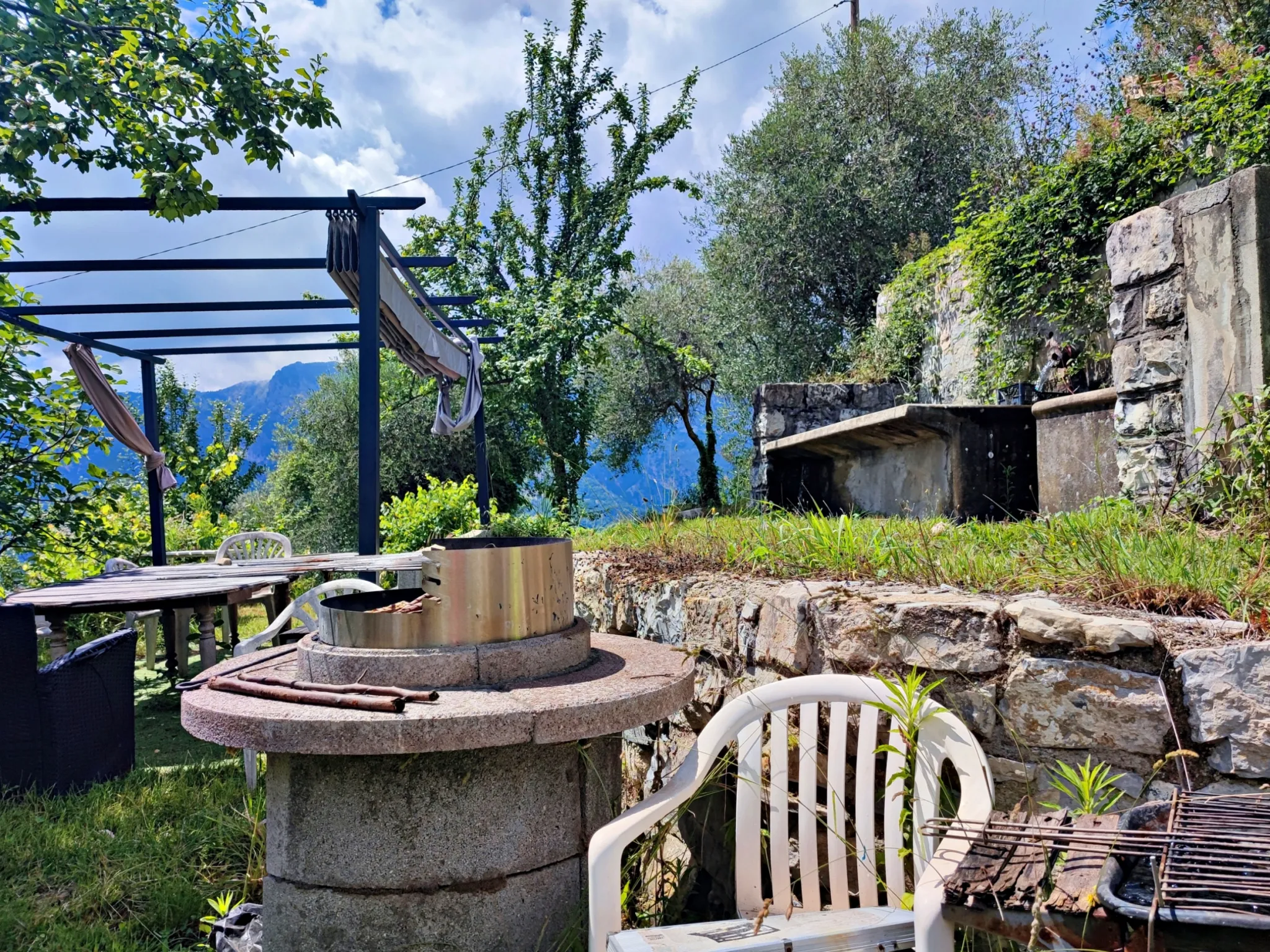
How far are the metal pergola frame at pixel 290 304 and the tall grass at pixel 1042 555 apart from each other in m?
2.16

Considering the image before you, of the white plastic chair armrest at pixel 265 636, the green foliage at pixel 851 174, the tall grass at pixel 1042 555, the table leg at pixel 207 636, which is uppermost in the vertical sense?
the green foliage at pixel 851 174

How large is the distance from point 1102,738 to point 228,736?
6.63 ft

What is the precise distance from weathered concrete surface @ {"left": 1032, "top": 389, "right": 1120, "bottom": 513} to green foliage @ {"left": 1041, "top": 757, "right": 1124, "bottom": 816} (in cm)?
212

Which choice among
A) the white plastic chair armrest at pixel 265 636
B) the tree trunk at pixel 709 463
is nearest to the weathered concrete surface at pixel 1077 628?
the white plastic chair armrest at pixel 265 636

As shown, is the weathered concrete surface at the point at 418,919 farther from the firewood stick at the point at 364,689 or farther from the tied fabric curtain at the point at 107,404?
the tied fabric curtain at the point at 107,404

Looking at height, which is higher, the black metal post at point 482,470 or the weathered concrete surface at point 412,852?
the black metal post at point 482,470

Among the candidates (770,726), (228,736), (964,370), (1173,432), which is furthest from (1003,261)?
(228,736)

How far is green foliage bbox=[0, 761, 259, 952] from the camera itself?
2.53 m

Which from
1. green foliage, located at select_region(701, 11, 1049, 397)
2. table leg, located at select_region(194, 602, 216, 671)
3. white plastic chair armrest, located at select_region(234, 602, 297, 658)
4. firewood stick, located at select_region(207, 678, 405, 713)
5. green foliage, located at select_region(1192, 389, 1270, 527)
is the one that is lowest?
table leg, located at select_region(194, 602, 216, 671)

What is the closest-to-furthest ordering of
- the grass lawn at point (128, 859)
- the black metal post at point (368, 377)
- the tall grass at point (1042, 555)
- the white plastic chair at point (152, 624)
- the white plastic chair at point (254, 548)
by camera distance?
the tall grass at point (1042, 555) < the grass lawn at point (128, 859) < the black metal post at point (368, 377) < the white plastic chair at point (152, 624) < the white plastic chair at point (254, 548)

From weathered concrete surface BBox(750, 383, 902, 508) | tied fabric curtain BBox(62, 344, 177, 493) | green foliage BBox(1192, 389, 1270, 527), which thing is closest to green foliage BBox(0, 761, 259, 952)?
green foliage BBox(1192, 389, 1270, 527)

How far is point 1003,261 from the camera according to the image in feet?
20.8

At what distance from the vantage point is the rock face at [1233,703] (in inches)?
68.3

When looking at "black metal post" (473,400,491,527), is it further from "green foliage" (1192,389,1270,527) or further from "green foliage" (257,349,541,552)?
"green foliage" (1192,389,1270,527)
